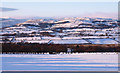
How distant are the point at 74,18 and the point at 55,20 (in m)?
1.34

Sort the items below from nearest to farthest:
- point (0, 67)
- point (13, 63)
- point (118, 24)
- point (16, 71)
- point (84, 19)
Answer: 1. point (16, 71)
2. point (0, 67)
3. point (13, 63)
4. point (118, 24)
5. point (84, 19)

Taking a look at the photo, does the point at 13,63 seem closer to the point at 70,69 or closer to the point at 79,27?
the point at 70,69

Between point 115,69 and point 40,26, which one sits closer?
point 115,69

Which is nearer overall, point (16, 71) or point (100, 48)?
point (16, 71)

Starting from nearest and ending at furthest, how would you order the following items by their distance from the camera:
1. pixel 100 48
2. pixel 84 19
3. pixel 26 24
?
pixel 100 48 → pixel 26 24 → pixel 84 19

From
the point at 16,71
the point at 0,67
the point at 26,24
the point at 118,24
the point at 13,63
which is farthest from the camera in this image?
the point at 118,24

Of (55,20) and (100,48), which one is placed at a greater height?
(55,20)

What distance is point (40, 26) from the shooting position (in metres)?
11.9

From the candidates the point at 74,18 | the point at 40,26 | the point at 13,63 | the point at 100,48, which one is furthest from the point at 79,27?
the point at 13,63

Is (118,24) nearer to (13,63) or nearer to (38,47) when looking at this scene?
(38,47)

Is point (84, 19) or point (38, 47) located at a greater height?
point (84, 19)

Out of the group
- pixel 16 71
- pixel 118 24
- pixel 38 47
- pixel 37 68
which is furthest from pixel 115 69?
pixel 118 24

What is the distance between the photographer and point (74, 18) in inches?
509

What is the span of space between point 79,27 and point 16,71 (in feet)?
30.1
